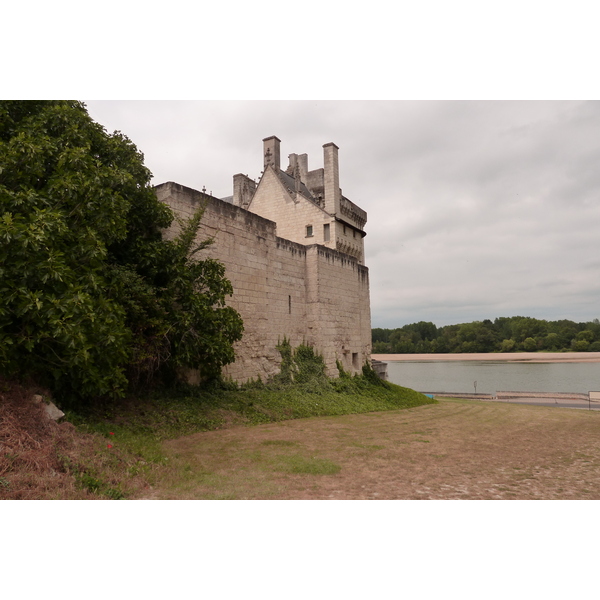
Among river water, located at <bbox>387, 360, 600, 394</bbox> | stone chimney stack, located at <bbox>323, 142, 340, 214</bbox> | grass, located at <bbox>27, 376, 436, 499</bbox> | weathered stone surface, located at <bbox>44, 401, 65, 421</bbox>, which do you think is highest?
stone chimney stack, located at <bbox>323, 142, 340, 214</bbox>

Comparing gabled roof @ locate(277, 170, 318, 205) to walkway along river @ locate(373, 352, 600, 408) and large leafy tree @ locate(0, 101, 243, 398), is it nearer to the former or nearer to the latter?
large leafy tree @ locate(0, 101, 243, 398)

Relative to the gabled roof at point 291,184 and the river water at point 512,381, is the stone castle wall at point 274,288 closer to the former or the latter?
the gabled roof at point 291,184

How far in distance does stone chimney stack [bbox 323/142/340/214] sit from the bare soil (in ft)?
50.3

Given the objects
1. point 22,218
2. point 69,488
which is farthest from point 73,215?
point 69,488

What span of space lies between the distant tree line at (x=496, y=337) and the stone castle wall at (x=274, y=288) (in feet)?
247

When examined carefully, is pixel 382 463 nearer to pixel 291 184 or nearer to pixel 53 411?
pixel 53 411

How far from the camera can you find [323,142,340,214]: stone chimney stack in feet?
75.0

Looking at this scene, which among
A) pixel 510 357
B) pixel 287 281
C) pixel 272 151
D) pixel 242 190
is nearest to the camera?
pixel 287 281

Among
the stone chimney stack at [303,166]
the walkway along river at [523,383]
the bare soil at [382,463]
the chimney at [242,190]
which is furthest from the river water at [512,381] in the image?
the bare soil at [382,463]

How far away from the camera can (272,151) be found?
2445cm

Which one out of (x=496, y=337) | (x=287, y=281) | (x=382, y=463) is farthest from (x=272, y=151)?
(x=496, y=337)

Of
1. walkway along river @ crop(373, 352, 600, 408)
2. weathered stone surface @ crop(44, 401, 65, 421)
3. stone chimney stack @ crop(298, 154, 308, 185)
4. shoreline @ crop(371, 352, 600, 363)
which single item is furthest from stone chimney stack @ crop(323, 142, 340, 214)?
shoreline @ crop(371, 352, 600, 363)

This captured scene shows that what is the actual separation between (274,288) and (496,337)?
83637 mm

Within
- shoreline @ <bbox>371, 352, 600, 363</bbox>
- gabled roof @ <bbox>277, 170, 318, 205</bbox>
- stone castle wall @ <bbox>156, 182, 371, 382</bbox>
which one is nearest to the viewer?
stone castle wall @ <bbox>156, 182, 371, 382</bbox>
